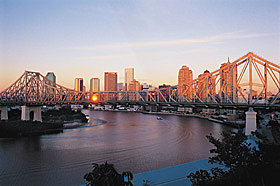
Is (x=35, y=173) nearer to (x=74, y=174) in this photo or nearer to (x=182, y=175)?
(x=74, y=174)

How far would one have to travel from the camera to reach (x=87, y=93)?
121 ft

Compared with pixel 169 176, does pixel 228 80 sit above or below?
above

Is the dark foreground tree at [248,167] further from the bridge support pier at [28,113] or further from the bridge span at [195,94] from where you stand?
the bridge support pier at [28,113]

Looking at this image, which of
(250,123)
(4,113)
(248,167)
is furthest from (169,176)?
(4,113)

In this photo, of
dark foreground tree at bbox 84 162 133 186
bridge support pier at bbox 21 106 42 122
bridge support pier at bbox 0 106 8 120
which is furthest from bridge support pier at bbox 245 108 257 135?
bridge support pier at bbox 0 106 8 120

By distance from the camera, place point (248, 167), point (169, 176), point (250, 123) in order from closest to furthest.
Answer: point (248, 167), point (169, 176), point (250, 123)

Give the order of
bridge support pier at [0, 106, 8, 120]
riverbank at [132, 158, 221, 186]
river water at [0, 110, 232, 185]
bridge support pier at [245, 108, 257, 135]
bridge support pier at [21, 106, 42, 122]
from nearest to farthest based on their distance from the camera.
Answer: riverbank at [132, 158, 221, 186]
river water at [0, 110, 232, 185]
bridge support pier at [245, 108, 257, 135]
bridge support pier at [21, 106, 42, 122]
bridge support pier at [0, 106, 8, 120]

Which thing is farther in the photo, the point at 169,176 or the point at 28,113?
the point at 28,113

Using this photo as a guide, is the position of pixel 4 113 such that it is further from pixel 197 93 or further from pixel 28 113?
pixel 197 93

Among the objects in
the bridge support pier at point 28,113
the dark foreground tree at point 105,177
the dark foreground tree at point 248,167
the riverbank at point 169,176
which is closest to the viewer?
the dark foreground tree at point 105,177

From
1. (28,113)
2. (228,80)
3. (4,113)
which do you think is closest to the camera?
(228,80)

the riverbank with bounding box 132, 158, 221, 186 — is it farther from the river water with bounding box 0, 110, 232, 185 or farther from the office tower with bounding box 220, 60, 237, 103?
the office tower with bounding box 220, 60, 237, 103

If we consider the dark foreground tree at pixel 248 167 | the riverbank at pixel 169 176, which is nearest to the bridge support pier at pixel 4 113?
the riverbank at pixel 169 176

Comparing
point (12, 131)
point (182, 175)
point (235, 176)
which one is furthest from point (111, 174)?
point (12, 131)
